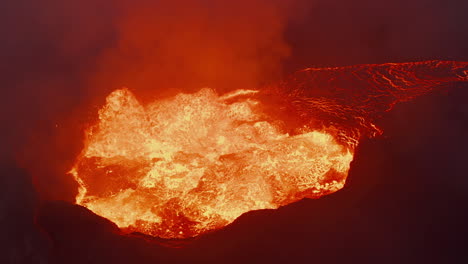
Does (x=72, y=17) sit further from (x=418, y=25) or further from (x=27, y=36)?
(x=418, y=25)

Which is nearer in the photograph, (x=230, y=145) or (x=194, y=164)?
(x=194, y=164)

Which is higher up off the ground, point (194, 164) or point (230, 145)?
point (230, 145)

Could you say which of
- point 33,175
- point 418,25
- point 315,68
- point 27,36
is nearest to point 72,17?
point 27,36
